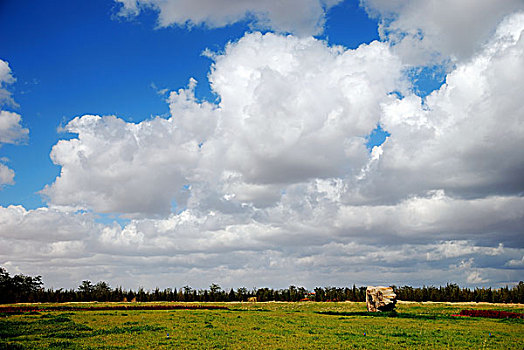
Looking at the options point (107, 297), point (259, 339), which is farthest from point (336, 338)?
point (107, 297)

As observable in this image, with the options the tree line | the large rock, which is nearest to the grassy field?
the large rock

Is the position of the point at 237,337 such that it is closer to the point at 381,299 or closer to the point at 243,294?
the point at 381,299

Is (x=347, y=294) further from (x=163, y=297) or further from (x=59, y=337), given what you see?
(x=59, y=337)

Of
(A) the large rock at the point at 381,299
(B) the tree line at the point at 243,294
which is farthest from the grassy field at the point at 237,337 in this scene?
(B) the tree line at the point at 243,294

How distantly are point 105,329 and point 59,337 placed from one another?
167 inches

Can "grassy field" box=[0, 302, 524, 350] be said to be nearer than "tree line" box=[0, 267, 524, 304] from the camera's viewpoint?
Yes

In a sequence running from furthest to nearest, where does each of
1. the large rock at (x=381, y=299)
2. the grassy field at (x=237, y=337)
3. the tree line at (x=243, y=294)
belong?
1. the tree line at (x=243, y=294)
2. the large rock at (x=381, y=299)
3. the grassy field at (x=237, y=337)

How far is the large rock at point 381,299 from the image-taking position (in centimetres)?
5344

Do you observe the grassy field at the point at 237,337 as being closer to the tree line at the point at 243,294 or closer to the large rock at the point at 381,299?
the large rock at the point at 381,299

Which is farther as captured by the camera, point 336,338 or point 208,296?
point 208,296

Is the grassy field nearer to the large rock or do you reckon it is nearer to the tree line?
the large rock

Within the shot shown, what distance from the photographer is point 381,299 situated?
54.0 m

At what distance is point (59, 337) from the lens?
27.5 m

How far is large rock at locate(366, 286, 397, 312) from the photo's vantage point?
2104 inches
